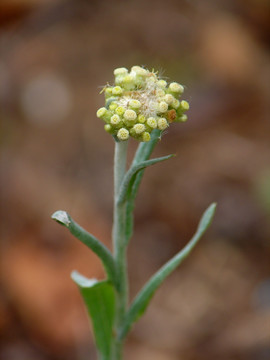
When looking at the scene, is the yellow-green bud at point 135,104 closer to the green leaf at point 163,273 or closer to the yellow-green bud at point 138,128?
the yellow-green bud at point 138,128

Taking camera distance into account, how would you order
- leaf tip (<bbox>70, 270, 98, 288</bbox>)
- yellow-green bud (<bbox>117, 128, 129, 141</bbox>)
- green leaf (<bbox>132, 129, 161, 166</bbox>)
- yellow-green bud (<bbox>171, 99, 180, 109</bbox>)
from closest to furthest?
A: yellow-green bud (<bbox>117, 128, 129, 141</bbox>), yellow-green bud (<bbox>171, 99, 180, 109</bbox>), green leaf (<bbox>132, 129, 161, 166</bbox>), leaf tip (<bbox>70, 270, 98, 288</bbox>)

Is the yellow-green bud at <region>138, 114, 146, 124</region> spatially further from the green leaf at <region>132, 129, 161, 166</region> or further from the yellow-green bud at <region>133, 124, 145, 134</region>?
the green leaf at <region>132, 129, 161, 166</region>

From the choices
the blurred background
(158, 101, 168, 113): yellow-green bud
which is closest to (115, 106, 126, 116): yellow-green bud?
(158, 101, 168, 113): yellow-green bud

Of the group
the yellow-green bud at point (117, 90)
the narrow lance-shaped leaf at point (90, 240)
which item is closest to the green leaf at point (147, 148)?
the yellow-green bud at point (117, 90)

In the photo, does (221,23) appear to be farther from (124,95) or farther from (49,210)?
(124,95)

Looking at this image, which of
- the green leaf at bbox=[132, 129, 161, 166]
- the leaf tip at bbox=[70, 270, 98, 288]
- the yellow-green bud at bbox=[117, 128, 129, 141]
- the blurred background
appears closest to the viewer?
the yellow-green bud at bbox=[117, 128, 129, 141]

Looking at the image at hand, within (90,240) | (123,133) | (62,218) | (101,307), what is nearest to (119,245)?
(90,240)
